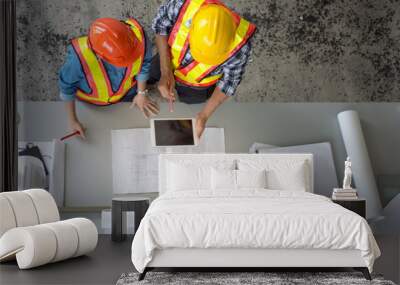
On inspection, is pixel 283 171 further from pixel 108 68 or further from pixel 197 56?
pixel 108 68

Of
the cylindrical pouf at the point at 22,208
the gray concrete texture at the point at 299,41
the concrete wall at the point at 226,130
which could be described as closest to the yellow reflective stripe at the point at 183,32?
the gray concrete texture at the point at 299,41

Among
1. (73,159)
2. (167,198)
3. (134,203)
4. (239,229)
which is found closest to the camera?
(239,229)

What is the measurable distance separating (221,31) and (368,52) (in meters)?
1.65

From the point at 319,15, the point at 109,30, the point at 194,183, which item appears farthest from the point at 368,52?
the point at 109,30

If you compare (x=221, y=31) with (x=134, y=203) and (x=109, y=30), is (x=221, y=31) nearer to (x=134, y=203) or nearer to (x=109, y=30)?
(x=109, y=30)

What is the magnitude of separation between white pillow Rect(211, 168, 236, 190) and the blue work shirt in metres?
1.17

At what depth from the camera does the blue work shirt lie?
5.91 m

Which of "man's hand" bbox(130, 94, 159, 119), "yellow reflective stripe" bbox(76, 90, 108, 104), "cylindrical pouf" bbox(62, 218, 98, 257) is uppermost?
"yellow reflective stripe" bbox(76, 90, 108, 104)

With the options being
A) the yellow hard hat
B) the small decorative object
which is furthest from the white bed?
the yellow hard hat

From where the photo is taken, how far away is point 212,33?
17.5 ft

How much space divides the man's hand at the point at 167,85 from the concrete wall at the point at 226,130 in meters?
0.14

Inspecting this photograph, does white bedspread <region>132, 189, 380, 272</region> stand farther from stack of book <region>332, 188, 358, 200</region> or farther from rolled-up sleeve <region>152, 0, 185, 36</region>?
rolled-up sleeve <region>152, 0, 185, 36</region>

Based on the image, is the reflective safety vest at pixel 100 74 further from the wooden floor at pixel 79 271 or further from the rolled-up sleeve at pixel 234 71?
the wooden floor at pixel 79 271

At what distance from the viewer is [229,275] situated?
4285 millimetres
